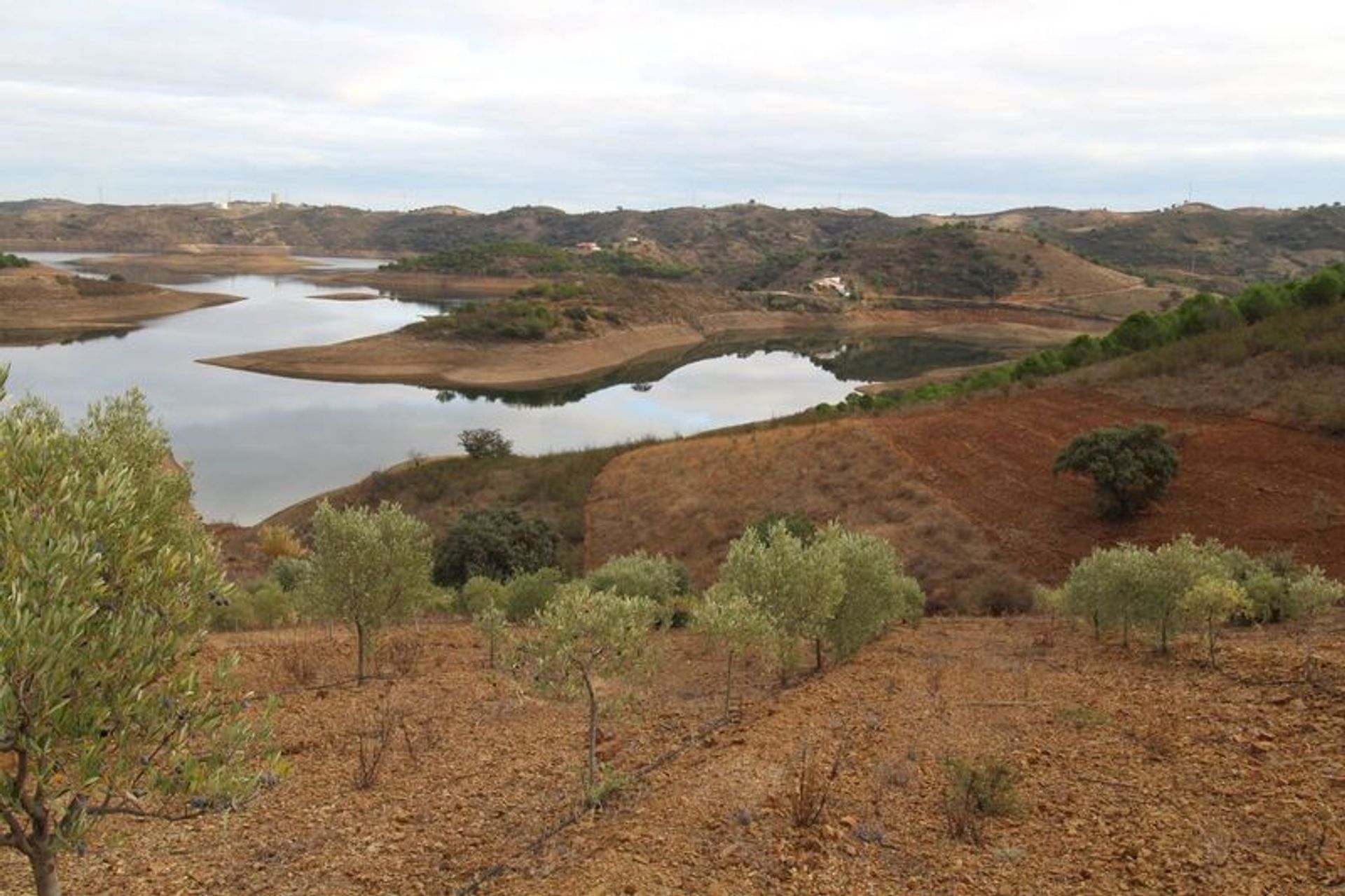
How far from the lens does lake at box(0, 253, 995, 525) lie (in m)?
49.3

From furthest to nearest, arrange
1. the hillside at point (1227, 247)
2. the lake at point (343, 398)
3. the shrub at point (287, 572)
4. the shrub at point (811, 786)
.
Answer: the hillside at point (1227, 247)
the lake at point (343, 398)
the shrub at point (287, 572)
the shrub at point (811, 786)

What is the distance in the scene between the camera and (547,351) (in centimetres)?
9081

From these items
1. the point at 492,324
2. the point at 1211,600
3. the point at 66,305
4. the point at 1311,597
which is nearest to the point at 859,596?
the point at 1211,600

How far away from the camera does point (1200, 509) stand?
24625 mm

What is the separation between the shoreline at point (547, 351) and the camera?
79688 mm

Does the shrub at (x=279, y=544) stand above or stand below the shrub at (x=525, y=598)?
below

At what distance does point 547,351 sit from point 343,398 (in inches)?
1012

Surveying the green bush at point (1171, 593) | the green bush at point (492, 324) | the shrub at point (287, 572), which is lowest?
the shrub at point (287, 572)

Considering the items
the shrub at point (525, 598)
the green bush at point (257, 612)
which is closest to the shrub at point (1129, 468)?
the shrub at point (525, 598)

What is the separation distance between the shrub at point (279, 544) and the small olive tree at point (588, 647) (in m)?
22.2

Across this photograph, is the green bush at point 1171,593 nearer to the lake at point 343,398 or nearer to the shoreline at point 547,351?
the lake at point 343,398

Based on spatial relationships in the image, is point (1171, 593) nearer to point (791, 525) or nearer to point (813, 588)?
point (813, 588)

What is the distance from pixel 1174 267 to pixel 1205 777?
190324mm

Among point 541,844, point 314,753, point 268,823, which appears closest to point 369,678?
point 314,753
